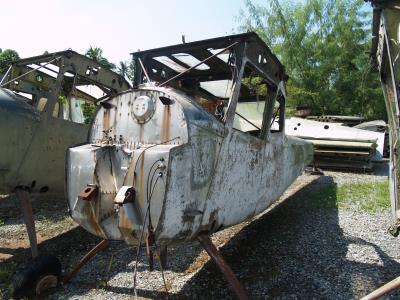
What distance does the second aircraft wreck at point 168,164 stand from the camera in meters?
3.21

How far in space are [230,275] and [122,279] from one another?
1.39 m

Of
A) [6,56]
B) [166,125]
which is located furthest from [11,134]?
[6,56]

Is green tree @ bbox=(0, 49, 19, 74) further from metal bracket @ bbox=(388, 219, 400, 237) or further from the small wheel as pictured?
metal bracket @ bbox=(388, 219, 400, 237)

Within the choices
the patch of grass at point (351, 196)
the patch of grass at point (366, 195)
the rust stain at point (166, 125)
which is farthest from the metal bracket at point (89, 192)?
the patch of grass at point (366, 195)

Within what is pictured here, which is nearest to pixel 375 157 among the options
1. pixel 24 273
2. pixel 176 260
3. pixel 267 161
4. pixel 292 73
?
pixel 267 161

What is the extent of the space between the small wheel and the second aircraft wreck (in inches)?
25.8

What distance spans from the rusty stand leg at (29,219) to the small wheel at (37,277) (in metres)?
0.60

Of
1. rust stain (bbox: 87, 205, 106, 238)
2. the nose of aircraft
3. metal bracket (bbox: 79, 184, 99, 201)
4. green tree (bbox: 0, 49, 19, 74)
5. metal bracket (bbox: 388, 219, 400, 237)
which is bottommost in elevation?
rust stain (bbox: 87, 205, 106, 238)

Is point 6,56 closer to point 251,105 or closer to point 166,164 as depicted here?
point 251,105

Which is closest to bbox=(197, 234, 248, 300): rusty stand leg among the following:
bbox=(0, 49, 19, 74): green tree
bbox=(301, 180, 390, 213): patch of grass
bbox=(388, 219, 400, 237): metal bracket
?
bbox=(388, 219, 400, 237): metal bracket

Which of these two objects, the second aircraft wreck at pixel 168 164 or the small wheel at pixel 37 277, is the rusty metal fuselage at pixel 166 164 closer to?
the second aircraft wreck at pixel 168 164

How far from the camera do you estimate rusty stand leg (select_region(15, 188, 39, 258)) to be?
4441 millimetres

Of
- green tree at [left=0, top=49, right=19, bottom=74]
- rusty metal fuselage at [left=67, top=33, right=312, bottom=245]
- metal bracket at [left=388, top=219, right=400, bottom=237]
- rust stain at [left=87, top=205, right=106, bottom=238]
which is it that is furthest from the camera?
green tree at [left=0, top=49, right=19, bottom=74]

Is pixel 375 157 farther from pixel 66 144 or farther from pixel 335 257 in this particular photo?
pixel 66 144
